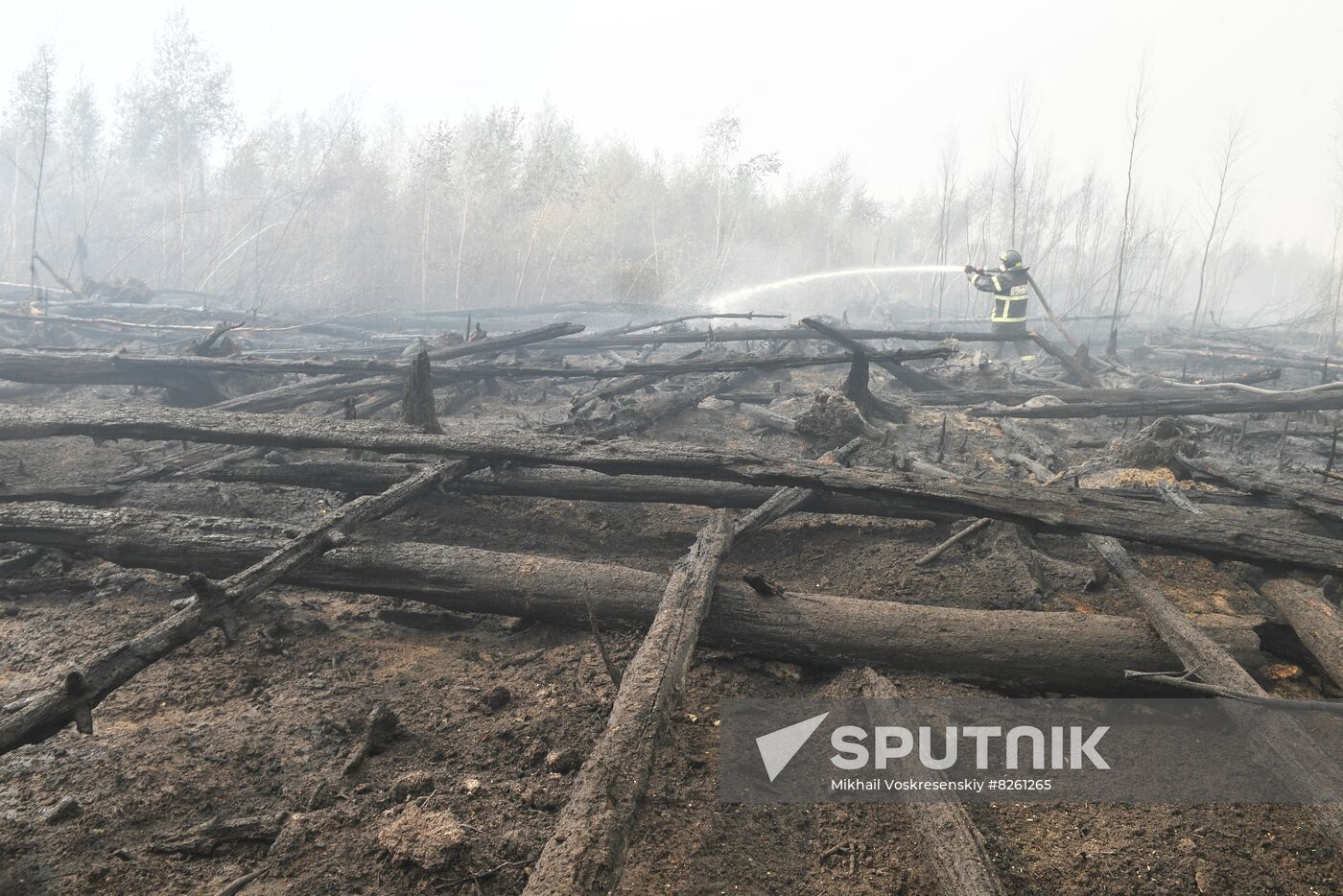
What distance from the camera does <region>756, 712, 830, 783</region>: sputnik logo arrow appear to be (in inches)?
96.0

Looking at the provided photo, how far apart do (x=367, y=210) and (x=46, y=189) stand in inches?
716

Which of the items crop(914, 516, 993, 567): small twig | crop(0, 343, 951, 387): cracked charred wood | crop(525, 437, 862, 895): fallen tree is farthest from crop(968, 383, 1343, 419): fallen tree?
A: crop(525, 437, 862, 895): fallen tree

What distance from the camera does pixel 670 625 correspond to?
7.98 ft

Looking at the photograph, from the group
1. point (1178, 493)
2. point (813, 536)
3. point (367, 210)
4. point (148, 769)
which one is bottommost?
point (148, 769)

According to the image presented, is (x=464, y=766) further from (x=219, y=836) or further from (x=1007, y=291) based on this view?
(x=1007, y=291)

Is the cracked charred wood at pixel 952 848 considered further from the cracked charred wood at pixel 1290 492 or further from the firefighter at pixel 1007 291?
the firefighter at pixel 1007 291

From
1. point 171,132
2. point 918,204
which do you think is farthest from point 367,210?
point 918,204

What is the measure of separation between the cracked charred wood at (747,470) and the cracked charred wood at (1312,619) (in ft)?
0.52

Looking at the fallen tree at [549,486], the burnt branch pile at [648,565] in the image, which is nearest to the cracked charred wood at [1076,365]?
the burnt branch pile at [648,565]

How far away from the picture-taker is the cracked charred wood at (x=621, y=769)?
4.55 feet

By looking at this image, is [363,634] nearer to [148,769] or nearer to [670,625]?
[148,769]

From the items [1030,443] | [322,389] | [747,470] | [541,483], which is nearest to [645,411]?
[541,483]

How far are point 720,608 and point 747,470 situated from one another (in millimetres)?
1025

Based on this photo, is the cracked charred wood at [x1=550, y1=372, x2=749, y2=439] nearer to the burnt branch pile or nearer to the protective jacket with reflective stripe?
the burnt branch pile
